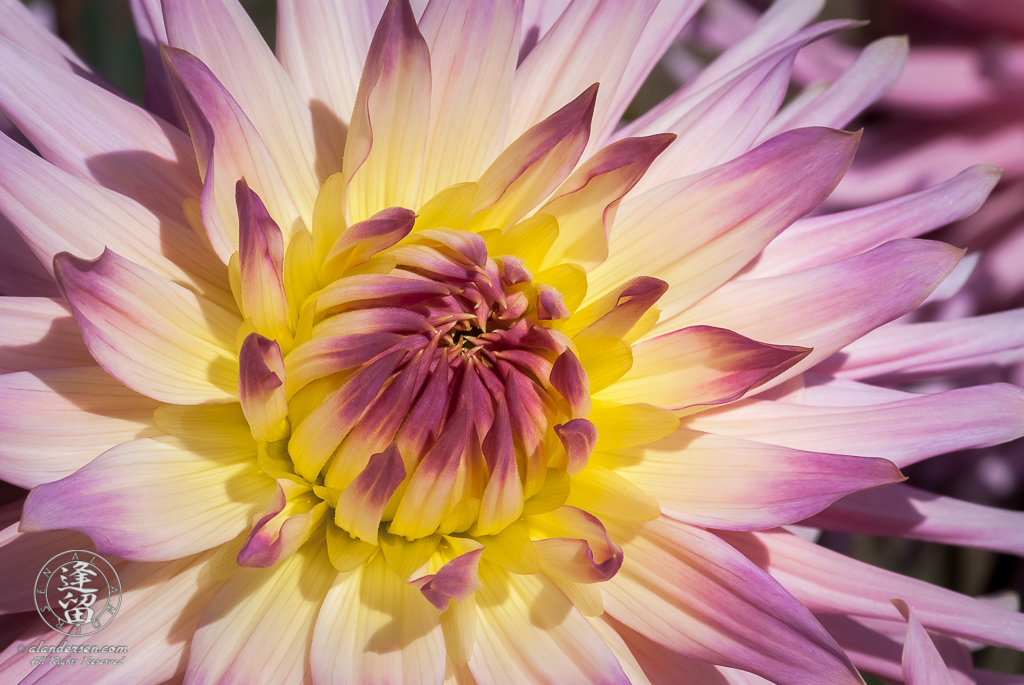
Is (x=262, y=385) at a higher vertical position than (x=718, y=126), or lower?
lower

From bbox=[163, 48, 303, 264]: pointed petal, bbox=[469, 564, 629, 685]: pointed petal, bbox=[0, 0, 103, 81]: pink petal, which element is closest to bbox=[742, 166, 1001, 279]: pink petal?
bbox=[469, 564, 629, 685]: pointed petal

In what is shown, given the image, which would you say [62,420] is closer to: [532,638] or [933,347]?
[532,638]

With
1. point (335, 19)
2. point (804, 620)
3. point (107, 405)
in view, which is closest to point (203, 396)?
point (107, 405)

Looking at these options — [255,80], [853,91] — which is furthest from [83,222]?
[853,91]

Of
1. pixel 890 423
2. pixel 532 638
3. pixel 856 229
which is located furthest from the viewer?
pixel 856 229

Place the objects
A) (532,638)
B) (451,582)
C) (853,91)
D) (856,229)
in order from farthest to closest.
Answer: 1. (853,91)
2. (856,229)
3. (532,638)
4. (451,582)

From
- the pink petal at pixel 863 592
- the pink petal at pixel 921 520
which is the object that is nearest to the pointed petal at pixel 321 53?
the pink petal at pixel 863 592

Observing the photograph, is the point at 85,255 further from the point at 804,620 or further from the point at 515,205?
the point at 804,620
